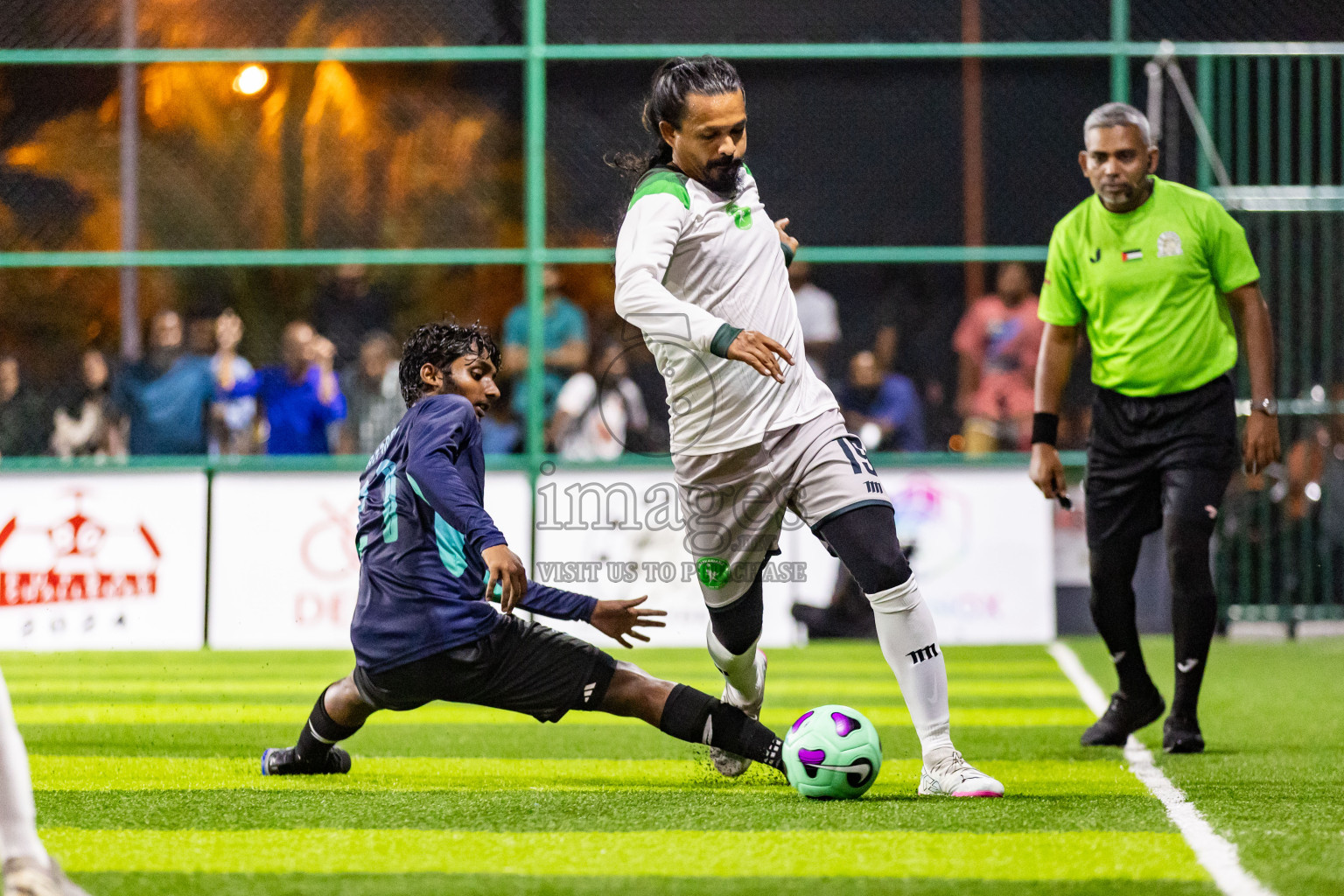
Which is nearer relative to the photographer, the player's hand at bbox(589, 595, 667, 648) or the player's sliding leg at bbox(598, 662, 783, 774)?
the player's hand at bbox(589, 595, 667, 648)

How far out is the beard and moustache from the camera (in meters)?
4.79

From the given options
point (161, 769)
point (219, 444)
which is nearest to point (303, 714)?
point (161, 769)

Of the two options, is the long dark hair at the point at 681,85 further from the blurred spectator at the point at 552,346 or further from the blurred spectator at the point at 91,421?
the blurred spectator at the point at 91,421

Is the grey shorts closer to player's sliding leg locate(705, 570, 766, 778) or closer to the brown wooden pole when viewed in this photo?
player's sliding leg locate(705, 570, 766, 778)

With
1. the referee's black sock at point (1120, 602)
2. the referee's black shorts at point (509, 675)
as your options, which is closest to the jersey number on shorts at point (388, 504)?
the referee's black shorts at point (509, 675)

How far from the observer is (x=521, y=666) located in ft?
15.8

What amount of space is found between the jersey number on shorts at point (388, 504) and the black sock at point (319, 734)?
497 mm

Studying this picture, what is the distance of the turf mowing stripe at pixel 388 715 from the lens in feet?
22.7

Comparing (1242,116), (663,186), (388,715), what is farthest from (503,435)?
(663,186)

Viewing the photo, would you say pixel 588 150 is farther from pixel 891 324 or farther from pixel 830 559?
pixel 830 559

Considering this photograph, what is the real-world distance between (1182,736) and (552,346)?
703cm

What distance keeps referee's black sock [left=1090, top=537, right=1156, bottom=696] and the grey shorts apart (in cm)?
158

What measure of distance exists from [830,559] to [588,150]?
3938mm

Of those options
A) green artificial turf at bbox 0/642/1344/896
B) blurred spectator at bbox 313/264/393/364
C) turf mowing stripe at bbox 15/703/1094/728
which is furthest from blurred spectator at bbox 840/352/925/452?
turf mowing stripe at bbox 15/703/1094/728
